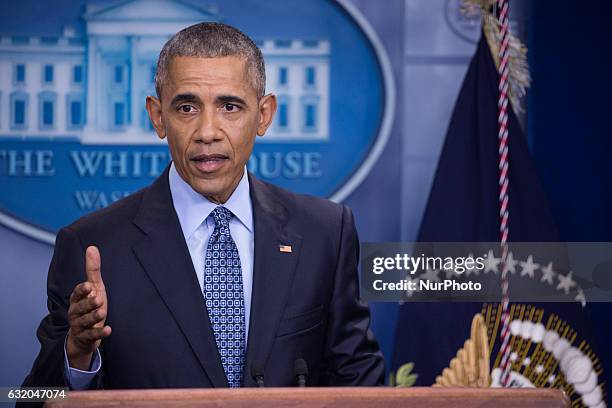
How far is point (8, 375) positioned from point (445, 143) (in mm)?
1845

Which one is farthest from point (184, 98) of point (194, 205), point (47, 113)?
point (47, 113)

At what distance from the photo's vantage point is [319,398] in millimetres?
1356

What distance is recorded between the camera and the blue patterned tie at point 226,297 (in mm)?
2027

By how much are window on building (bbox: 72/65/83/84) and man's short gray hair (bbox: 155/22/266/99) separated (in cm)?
139

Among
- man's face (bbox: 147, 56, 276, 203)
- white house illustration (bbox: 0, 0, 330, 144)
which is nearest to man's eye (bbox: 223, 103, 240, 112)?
man's face (bbox: 147, 56, 276, 203)

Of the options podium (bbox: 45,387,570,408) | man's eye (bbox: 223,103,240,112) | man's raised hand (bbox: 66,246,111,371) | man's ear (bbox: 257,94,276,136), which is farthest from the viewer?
man's ear (bbox: 257,94,276,136)

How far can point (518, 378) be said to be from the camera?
3.35m

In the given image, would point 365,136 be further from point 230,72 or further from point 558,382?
point 230,72

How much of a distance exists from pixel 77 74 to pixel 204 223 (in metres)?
1.51

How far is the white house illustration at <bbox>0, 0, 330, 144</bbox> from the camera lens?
11.2 ft

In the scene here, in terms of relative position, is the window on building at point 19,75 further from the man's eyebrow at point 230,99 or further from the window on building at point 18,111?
the man's eyebrow at point 230,99

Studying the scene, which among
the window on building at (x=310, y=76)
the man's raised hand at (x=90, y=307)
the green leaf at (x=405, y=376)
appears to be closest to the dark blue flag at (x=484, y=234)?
the green leaf at (x=405, y=376)

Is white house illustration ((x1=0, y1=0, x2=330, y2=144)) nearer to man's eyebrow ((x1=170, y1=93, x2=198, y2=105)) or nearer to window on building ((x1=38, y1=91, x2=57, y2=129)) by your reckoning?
window on building ((x1=38, y1=91, x2=57, y2=129))

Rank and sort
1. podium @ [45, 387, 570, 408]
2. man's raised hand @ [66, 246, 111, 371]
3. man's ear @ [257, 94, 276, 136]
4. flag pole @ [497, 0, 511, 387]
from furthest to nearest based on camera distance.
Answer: flag pole @ [497, 0, 511, 387]
man's ear @ [257, 94, 276, 136]
man's raised hand @ [66, 246, 111, 371]
podium @ [45, 387, 570, 408]
